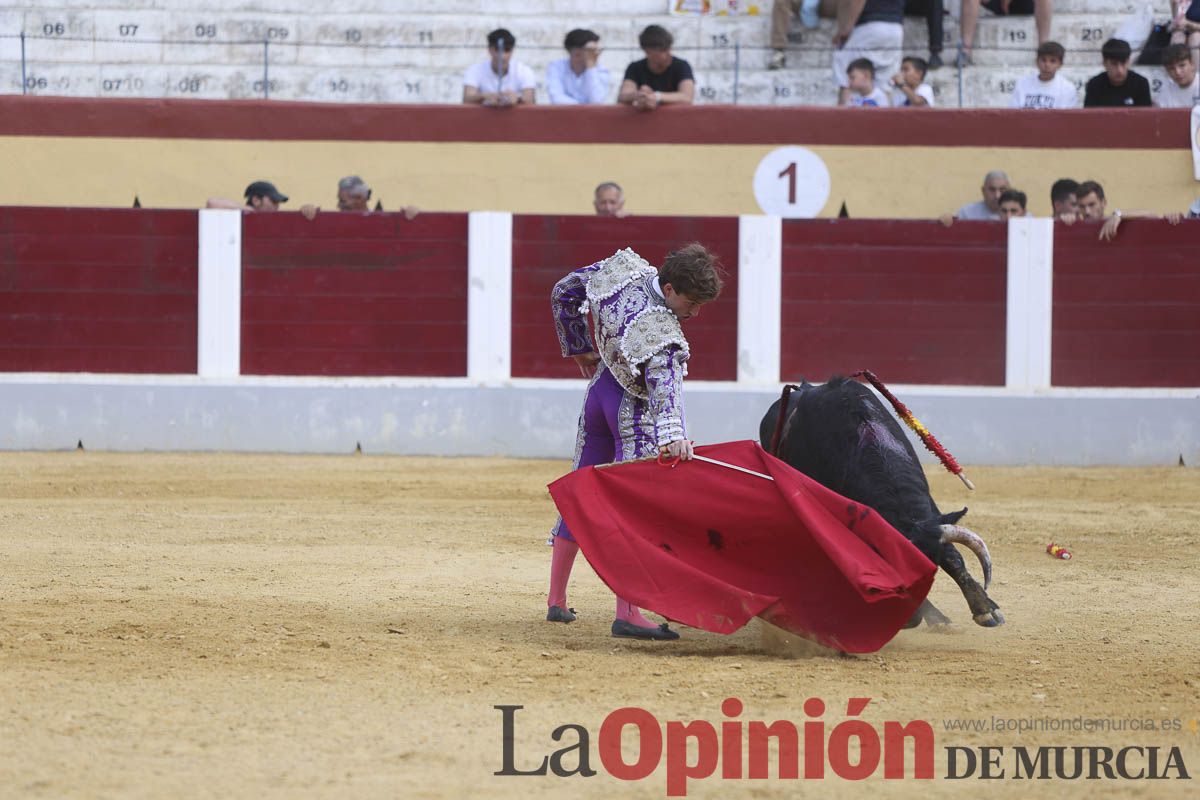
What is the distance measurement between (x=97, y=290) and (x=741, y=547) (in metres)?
5.08

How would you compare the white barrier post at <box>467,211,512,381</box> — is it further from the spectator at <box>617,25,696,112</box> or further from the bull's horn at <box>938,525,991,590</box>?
the bull's horn at <box>938,525,991,590</box>

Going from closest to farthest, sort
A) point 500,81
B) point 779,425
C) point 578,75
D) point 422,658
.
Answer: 1. point 422,658
2. point 779,425
3. point 500,81
4. point 578,75

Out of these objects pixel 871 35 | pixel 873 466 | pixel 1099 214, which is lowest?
pixel 873 466

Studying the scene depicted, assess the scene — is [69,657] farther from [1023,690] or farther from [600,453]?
[1023,690]

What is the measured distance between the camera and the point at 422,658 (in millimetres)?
3447

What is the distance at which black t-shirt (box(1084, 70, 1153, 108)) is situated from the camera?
27.9 ft

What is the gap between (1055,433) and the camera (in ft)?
25.7

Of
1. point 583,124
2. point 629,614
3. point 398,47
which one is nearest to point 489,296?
point 583,124

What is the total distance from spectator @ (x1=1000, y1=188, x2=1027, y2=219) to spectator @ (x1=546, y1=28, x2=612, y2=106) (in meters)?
2.26

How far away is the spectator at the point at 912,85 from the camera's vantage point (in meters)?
8.58

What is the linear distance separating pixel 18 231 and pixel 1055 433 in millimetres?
5149

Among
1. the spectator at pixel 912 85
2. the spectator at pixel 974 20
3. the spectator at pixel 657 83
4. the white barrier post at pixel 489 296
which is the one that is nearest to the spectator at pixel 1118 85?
the spectator at pixel 974 20

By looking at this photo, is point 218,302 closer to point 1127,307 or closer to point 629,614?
point 1127,307

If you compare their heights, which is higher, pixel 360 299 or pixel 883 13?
pixel 883 13
